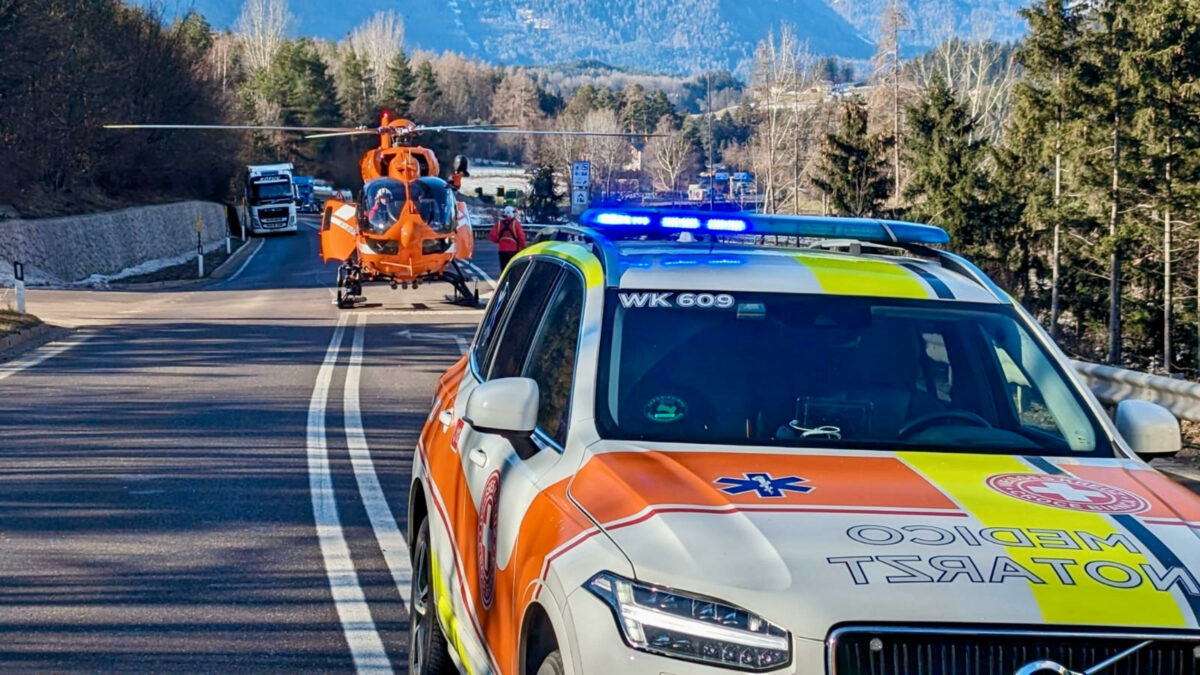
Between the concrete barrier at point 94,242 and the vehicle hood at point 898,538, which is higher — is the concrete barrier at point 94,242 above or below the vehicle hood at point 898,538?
below

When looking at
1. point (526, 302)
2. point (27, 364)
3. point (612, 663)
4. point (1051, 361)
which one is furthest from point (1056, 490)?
point (27, 364)

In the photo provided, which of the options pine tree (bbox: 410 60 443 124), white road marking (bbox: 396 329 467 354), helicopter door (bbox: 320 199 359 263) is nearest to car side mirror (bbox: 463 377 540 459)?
white road marking (bbox: 396 329 467 354)

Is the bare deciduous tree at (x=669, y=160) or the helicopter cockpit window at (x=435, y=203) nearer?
the helicopter cockpit window at (x=435, y=203)

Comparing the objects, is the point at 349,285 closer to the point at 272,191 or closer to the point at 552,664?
the point at 552,664

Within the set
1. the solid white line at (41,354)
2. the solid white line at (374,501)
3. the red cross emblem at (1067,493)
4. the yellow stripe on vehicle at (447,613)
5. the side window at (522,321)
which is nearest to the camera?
the red cross emblem at (1067,493)

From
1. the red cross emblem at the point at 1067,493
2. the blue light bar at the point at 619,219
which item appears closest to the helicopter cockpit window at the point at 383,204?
the blue light bar at the point at 619,219

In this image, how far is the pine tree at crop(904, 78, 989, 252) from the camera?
213 ft

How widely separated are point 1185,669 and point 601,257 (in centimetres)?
239

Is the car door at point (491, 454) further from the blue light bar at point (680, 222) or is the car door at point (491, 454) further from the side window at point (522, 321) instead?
the blue light bar at point (680, 222)

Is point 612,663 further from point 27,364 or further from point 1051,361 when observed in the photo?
point 27,364

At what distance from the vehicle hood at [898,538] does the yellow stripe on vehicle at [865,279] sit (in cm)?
96

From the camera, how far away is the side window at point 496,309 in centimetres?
593

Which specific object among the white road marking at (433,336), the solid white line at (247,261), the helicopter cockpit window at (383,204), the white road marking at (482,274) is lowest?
the solid white line at (247,261)

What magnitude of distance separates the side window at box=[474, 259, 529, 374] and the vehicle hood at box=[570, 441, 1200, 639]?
80.7 inches
